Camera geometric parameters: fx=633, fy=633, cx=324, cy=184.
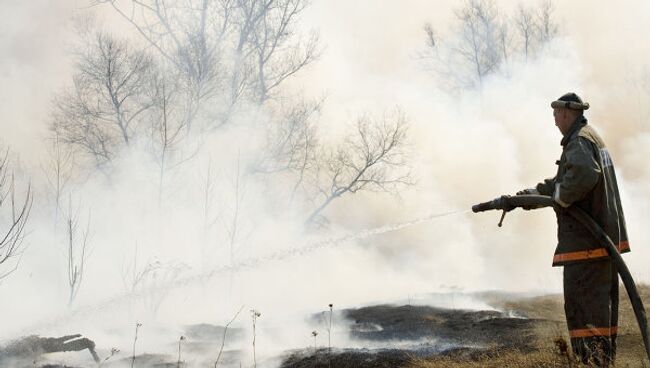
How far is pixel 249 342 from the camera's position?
8930 millimetres

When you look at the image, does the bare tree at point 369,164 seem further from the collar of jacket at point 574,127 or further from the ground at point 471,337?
the collar of jacket at point 574,127

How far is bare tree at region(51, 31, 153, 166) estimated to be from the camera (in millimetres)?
16188

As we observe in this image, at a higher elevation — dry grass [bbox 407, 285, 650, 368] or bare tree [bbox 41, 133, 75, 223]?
bare tree [bbox 41, 133, 75, 223]

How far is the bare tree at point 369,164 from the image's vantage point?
717 inches

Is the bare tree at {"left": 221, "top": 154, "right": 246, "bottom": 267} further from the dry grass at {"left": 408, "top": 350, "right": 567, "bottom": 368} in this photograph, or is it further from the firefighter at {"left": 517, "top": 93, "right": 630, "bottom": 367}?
the firefighter at {"left": 517, "top": 93, "right": 630, "bottom": 367}

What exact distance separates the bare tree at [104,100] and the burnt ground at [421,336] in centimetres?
884

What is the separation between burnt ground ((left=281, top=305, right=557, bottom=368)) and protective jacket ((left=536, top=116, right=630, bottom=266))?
5.97ft

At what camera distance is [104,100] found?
16.3 m

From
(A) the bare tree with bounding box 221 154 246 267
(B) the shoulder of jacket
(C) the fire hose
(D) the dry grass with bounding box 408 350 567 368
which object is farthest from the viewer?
(A) the bare tree with bounding box 221 154 246 267

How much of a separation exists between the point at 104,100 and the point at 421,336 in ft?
38.3

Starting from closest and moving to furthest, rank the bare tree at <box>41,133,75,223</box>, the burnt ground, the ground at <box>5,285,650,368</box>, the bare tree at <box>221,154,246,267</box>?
1. the ground at <box>5,285,650,368</box>
2. the burnt ground
3. the bare tree at <box>221,154,246,267</box>
4. the bare tree at <box>41,133,75,223</box>

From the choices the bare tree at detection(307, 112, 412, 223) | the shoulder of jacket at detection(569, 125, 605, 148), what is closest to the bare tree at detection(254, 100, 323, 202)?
the bare tree at detection(307, 112, 412, 223)

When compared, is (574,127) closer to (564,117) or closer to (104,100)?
(564,117)

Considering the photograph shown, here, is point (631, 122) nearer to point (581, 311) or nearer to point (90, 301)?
point (90, 301)
